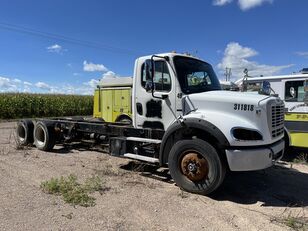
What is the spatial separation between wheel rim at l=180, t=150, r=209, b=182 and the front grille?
143 centimetres

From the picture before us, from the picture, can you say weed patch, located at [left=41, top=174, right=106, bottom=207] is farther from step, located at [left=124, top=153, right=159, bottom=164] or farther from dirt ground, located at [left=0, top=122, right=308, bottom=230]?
step, located at [left=124, top=153, right=159, bottom=164]

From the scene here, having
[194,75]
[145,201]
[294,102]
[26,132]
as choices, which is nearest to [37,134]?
[26,132]

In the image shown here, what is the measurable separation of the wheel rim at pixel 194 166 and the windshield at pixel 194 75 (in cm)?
138

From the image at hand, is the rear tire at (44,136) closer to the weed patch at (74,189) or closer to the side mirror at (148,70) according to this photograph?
the weed patch at (74,189)

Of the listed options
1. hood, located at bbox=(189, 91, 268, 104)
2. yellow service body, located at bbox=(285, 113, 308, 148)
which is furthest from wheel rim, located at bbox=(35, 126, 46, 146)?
yellow service body, located at bbox=(285, 113, 308, 148)

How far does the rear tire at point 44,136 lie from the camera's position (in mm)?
10320

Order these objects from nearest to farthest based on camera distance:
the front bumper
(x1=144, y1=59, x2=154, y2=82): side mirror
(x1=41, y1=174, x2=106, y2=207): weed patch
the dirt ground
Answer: the dirt ground, (x1=41, y1=174, x2=106, y2=207): weed patch, the front bumper, (x1=144, y1=59, x2=154, y2=82): side mirror

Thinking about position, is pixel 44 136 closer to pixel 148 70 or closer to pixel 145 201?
pixel 148 70

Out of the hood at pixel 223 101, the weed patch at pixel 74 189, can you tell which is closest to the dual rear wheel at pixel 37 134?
the weed patch at pixel 74 189

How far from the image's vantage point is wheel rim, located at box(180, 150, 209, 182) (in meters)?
6.20

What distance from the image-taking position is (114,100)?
1520cm

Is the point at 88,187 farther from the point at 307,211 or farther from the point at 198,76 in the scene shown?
the point at 307,211

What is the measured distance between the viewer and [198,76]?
747 cm

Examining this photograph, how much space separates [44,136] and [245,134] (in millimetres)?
6889
